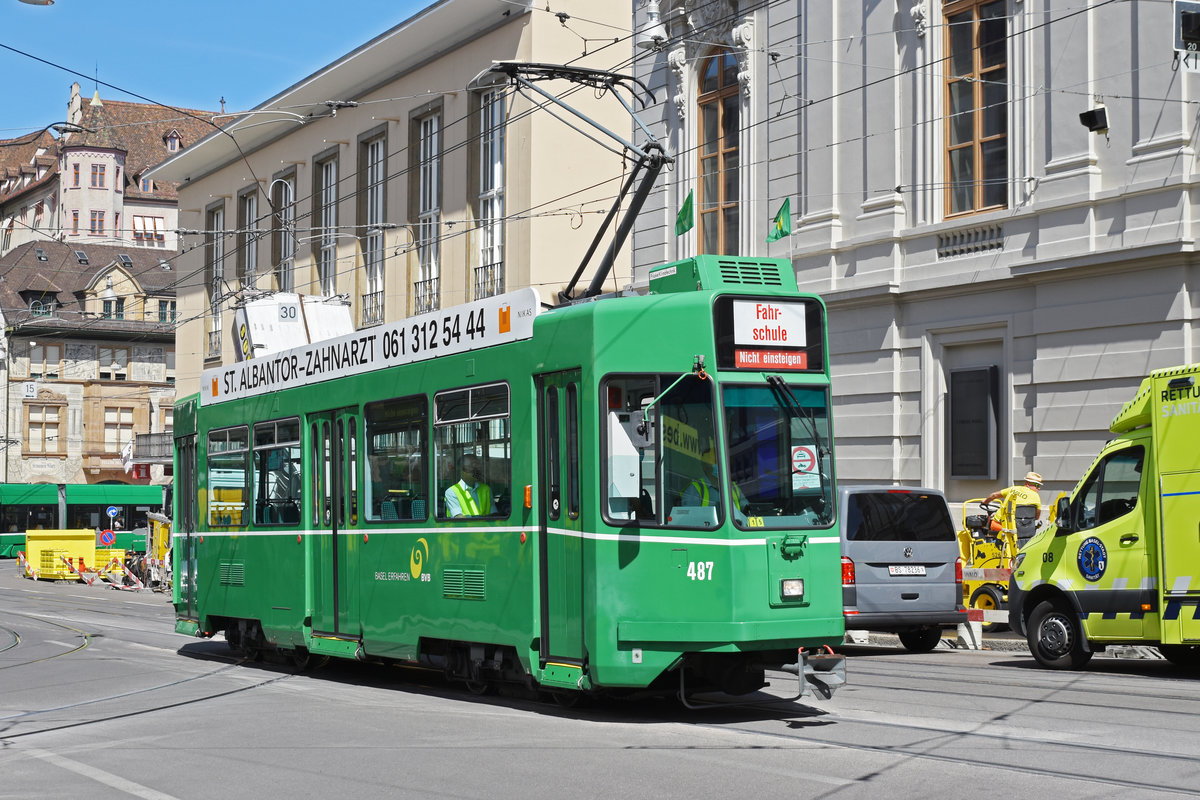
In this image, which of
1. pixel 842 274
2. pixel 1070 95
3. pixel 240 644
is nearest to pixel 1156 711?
pixel 240 644

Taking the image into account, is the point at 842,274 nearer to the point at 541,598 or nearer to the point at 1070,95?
the point at 1070,95

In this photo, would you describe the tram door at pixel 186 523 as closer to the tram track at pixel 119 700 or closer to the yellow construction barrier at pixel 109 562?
the tram track at pixel 119 700

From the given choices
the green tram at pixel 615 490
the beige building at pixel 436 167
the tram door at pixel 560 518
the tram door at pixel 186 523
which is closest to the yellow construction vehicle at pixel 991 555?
the green tram at pixel 615 490

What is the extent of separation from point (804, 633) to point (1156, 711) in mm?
2842

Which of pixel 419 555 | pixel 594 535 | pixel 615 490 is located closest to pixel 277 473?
pixel 419 555

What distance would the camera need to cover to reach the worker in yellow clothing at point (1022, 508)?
20828 mm

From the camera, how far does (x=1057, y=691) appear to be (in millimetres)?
12906

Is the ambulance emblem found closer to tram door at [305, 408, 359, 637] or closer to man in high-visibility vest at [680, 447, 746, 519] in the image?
man in high-visibility vest at [680, 447, 746, 519]

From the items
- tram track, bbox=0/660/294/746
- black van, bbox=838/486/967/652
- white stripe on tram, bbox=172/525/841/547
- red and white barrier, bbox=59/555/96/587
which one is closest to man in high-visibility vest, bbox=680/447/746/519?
white stripe on tram, bbox=172/525/841/547

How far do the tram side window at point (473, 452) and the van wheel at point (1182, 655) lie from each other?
678 centimetres

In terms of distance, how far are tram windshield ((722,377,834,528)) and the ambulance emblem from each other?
200 inches

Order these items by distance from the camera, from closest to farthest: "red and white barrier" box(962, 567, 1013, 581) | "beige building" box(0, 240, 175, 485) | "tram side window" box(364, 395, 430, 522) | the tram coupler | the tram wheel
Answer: the tram coupler < "tram side window" box(364, 395, 430, 522) < the tram wheel < "red and white barrier" box(962, 567, 1013, 581) < "beige building" box(0, 240, 175, 485)

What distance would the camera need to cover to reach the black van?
55.1 ft

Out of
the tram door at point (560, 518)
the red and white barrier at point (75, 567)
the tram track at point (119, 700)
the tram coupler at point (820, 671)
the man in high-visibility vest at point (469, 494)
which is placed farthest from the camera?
the red and white barrier at point (75, 567)
